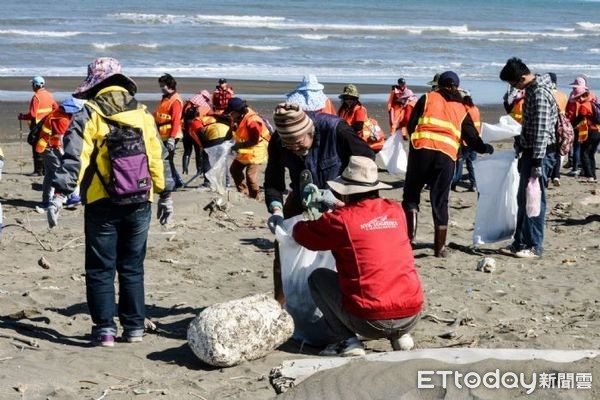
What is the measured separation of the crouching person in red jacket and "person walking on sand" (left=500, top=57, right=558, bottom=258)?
325 cm

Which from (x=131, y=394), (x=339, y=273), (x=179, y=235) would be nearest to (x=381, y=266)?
(x=339, y=273)

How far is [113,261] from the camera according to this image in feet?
21.0

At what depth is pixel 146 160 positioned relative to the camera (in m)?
6.27

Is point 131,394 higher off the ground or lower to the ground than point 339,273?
lower

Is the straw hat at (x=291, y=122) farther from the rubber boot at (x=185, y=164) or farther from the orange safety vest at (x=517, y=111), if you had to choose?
the rubber boot at (x=185, y=164)

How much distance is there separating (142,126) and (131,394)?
1643 mm

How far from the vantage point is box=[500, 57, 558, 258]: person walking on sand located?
8852 millimetres

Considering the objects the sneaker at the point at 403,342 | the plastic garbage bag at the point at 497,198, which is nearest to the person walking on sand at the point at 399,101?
the plastic garbage bag at the point at 497,198

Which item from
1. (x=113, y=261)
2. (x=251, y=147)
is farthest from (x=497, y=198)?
(x=113, y=261)

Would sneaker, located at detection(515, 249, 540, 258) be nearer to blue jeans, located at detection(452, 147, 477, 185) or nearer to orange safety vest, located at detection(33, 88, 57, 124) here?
blue jeans, located at detection(452, 147, 477, 185)

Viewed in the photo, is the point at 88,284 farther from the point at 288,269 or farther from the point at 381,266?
the point at 381,266

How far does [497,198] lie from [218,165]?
4.25m

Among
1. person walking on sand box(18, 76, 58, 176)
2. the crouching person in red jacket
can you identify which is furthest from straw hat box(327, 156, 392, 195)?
person walking on sand box(18, 76, 58, 176)

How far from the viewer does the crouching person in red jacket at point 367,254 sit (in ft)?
19.2
